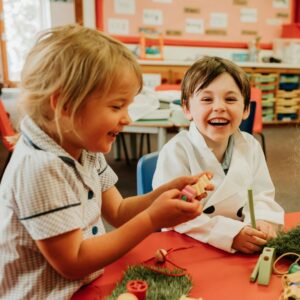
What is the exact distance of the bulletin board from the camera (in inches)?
226

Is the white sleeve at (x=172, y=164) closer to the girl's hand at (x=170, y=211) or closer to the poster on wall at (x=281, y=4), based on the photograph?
the girl's hand at (x=170, y=211)

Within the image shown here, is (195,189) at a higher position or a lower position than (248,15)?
lower

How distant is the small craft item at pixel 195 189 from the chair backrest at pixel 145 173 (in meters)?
0.53

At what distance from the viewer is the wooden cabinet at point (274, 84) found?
5484 mm

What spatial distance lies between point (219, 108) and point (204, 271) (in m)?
0.52

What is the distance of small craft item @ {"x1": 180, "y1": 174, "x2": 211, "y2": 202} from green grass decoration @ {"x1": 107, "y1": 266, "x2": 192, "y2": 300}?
0.16 meters

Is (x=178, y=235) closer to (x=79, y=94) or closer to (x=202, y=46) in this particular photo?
(x=79, y=94)

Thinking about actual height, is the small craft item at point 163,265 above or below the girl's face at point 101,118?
below

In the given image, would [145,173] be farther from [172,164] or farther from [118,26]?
[118,26]

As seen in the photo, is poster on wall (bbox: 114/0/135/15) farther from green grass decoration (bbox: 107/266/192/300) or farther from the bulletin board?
green grass decoration (bbox: 107/266/192/300)

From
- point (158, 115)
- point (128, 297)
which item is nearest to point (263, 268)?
point (128, 297)

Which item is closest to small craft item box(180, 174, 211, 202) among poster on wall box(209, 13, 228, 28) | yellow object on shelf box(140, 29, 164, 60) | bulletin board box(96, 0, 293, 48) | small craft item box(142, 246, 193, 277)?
small craft item box(142, 246, 193, 277)

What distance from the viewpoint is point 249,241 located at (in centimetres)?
90

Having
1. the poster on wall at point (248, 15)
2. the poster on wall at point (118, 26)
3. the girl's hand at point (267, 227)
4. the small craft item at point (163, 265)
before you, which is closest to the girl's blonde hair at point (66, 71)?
the small craft item at point (163, 265)
